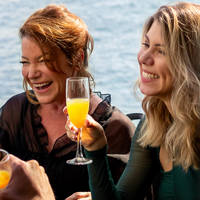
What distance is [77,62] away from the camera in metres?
2.54

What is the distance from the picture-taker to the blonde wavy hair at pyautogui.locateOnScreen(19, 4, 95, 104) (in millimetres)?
2439

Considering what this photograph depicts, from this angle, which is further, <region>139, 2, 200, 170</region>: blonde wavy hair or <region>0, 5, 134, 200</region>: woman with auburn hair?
<region>0, 5, 134, 200</region>: woman with auburn hair

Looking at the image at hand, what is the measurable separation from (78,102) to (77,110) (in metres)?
0.04

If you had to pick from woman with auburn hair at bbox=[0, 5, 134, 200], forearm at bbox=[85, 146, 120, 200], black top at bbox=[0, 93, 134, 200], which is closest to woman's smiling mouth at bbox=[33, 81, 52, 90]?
woman with auburn hair at bbox=[0, 5, 134, 200]

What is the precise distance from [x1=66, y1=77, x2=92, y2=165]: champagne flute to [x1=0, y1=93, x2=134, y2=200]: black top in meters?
0.51

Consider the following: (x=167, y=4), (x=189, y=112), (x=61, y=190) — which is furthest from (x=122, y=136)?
(x=167, y=4)

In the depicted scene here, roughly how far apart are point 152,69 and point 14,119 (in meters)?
1.17

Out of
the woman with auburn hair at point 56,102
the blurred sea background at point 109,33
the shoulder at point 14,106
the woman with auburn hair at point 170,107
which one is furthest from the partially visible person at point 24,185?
the blurred sea background at point 109,33

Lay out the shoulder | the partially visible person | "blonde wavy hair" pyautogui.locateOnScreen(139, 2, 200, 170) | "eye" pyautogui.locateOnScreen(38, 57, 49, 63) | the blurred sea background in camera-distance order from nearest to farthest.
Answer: the partially visible person → "blonde wavy hair" pyautogui.locateOnScreen(139, 2, 200, 170) → "eye" pyautogui.locateOnScreen(38, 57, 49, 63) → the shoulder → the blurred sea background

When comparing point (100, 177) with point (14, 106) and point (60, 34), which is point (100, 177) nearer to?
point (60, 34)

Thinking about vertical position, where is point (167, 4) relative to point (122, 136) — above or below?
above

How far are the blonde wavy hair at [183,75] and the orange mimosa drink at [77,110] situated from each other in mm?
392

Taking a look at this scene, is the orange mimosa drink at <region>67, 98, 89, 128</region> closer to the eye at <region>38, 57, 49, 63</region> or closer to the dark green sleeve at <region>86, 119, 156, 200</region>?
the dark green sleeve at <region>86, 119, 156, 200</region>

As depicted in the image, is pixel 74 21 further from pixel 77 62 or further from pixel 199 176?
pixel 199 176
